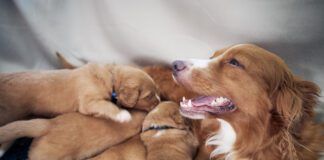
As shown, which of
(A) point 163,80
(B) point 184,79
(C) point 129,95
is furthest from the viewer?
(A) point 163,80

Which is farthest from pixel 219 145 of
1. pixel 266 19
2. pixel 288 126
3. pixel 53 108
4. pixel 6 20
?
pixel 6 20

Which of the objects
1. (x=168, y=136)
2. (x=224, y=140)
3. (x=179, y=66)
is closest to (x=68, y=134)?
(x=168, y=136)

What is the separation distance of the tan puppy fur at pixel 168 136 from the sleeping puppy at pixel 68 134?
0.09m

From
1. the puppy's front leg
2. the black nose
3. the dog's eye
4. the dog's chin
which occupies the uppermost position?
the dog's eye

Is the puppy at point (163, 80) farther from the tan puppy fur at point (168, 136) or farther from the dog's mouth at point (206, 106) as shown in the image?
the dog's mouth at point (206, 106)

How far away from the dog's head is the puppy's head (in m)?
0.29

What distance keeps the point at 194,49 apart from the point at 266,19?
1.11 feet

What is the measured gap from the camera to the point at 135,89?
1618 millimetres

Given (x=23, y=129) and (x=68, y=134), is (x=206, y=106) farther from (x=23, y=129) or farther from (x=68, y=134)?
(x=23, y=129)

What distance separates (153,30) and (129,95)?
323mm

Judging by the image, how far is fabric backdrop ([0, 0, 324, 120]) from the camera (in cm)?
143

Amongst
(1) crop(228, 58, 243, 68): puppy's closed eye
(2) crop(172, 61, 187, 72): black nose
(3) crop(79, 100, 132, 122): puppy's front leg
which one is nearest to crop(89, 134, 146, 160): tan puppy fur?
(3) crop(79, 100, 132, 122): puppy's front leg

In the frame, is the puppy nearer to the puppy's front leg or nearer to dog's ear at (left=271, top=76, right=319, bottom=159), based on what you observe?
the puppy's front leg

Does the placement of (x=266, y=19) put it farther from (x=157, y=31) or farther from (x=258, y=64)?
(x=157, y=31)
